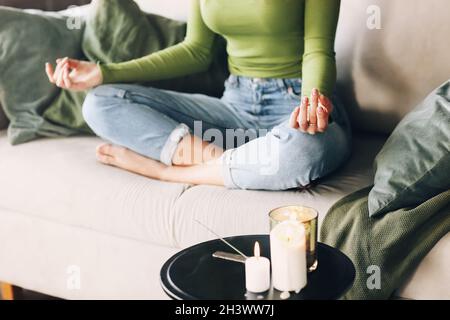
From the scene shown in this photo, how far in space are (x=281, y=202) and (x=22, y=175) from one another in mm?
651

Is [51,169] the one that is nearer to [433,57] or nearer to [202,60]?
[202,60]

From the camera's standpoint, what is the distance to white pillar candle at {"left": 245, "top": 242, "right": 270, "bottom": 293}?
3.15ft

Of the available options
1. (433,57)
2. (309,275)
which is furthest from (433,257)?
(433,57)

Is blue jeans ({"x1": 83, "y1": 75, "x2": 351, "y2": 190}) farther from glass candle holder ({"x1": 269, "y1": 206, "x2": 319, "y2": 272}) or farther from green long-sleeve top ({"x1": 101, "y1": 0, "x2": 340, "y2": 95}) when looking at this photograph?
glass candle holder ({"x1": 269, "y1": 206, "x2": 319, "y2": 272})

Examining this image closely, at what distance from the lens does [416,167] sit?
1.23 metres

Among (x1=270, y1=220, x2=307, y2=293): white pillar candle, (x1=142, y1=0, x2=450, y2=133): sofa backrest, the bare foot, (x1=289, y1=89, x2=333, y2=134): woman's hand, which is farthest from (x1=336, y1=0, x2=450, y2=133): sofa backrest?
(x1=270, y1=220, x2=307, y2=293): white pillar candle

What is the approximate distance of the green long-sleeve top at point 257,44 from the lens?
4.93ft

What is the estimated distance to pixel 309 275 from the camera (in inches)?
39.6

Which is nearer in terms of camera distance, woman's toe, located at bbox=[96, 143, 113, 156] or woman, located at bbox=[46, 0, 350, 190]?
woman, located at bbox=[46, 0, 350, 190]

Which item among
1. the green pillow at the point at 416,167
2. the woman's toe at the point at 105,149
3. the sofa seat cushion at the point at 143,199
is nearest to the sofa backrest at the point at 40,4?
the sofa seat cushion at the point at 143,199

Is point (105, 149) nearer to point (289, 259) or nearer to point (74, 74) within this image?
point (74, 74)

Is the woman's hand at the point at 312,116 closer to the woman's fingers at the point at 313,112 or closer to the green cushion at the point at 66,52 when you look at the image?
the woman's fingers at the point at 313,112

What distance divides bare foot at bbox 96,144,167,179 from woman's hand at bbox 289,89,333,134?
1.24 feet
